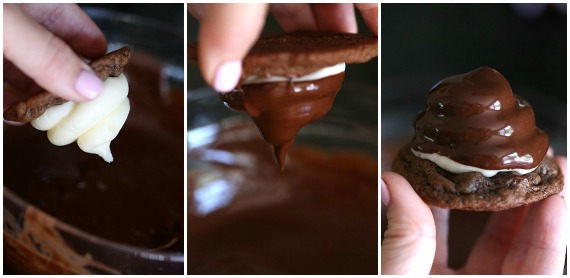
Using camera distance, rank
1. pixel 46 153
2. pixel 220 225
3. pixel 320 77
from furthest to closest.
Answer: pixel 220 225 → pixel 46 153 → pixel 320 77

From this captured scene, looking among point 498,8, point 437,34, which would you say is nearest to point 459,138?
point 437,34

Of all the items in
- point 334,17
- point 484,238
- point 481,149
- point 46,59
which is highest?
point 46,59

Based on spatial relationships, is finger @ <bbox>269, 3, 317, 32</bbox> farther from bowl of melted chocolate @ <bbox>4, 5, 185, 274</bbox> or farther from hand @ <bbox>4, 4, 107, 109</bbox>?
hand @ <bbox>4, 4, 107, 109</bbox>

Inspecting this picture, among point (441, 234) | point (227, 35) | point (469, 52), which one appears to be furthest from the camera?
point (469, 52)

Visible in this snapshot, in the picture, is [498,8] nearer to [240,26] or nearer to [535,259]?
[535,259]

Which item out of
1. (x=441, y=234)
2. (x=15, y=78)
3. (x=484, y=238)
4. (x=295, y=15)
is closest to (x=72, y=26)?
(x=15, y=78)

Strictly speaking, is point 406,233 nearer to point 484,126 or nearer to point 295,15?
point 484,126

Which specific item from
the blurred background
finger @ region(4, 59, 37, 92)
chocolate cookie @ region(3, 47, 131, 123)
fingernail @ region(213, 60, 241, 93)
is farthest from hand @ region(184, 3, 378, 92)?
the blurred background
